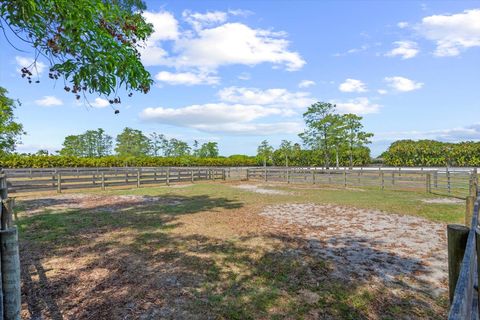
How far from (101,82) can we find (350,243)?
592 cm

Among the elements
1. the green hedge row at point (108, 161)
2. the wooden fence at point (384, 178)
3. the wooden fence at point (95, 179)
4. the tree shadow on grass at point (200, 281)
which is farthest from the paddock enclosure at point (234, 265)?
the green hedge row at point (108, 161)

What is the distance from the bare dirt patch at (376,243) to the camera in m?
4.83

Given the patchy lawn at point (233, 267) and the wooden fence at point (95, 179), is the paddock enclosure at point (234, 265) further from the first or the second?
the wooden fence at point (95, 179)

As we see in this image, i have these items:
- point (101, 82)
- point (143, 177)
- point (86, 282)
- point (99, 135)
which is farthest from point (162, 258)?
point (99, 135)

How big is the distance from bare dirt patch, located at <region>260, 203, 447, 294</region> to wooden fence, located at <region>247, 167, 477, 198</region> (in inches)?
237

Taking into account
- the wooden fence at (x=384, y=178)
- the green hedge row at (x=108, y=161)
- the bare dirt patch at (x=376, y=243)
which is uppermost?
the green hedge row at (x=108, y=161)

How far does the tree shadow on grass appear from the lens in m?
3.69

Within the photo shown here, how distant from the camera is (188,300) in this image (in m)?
3.94

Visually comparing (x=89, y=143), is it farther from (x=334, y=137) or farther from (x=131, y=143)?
(x=334, y=137)

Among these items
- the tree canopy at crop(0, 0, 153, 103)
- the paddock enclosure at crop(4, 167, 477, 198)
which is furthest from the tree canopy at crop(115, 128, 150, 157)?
the tree canopy at crop(0, 0, 153, 103)

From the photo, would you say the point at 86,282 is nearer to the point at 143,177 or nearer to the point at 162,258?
the point at 162,258

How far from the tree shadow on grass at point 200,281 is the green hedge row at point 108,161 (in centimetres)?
3953

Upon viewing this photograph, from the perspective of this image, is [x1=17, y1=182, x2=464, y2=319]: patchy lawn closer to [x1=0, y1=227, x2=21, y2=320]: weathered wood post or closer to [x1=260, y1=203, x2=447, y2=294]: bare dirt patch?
[x1=260, y1=203, x2=447, y2=294]: bare dirt patch

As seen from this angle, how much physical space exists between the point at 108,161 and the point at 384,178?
151 ft
